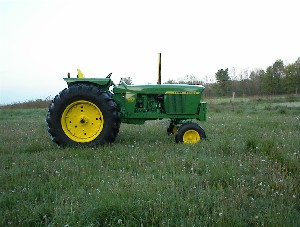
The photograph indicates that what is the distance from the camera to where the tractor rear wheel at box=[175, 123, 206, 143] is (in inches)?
270

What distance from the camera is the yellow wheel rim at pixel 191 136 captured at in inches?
272

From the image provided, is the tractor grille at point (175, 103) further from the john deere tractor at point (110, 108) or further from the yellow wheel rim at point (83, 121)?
the yellow wheel rim at point (83, 121)

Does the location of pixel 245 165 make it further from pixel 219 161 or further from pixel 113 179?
pixel 113 179

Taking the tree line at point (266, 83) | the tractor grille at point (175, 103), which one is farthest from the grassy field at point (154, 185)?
the tree line at point (266, 83)

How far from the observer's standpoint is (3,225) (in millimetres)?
3008

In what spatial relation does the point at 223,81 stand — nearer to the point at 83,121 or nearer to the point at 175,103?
the point at 175,103

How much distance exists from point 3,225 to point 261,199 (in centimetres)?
284

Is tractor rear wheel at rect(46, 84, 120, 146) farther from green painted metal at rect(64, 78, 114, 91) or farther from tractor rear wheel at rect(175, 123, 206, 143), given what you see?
tractor rear wheel at rect(175, 123, 206, 143)

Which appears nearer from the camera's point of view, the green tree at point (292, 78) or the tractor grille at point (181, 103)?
the tractor grille at point (181, 103)

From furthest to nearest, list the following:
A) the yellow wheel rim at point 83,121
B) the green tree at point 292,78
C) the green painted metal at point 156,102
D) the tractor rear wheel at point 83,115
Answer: the green tree at point 292,78, the green painted metal at point 156,102, the yellow wheel rim at point 83,121, the tractor rear wheel at point 83,115

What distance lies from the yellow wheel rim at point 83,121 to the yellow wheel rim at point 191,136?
79.1 inches

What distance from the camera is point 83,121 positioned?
22.3 feet

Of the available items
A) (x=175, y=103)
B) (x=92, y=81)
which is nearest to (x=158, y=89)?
(x=175, y=103)

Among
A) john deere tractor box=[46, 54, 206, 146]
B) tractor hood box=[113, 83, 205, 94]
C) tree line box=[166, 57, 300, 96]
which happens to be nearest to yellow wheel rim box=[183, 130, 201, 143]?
john deere tractor box=[46, 54, 206, 146]
